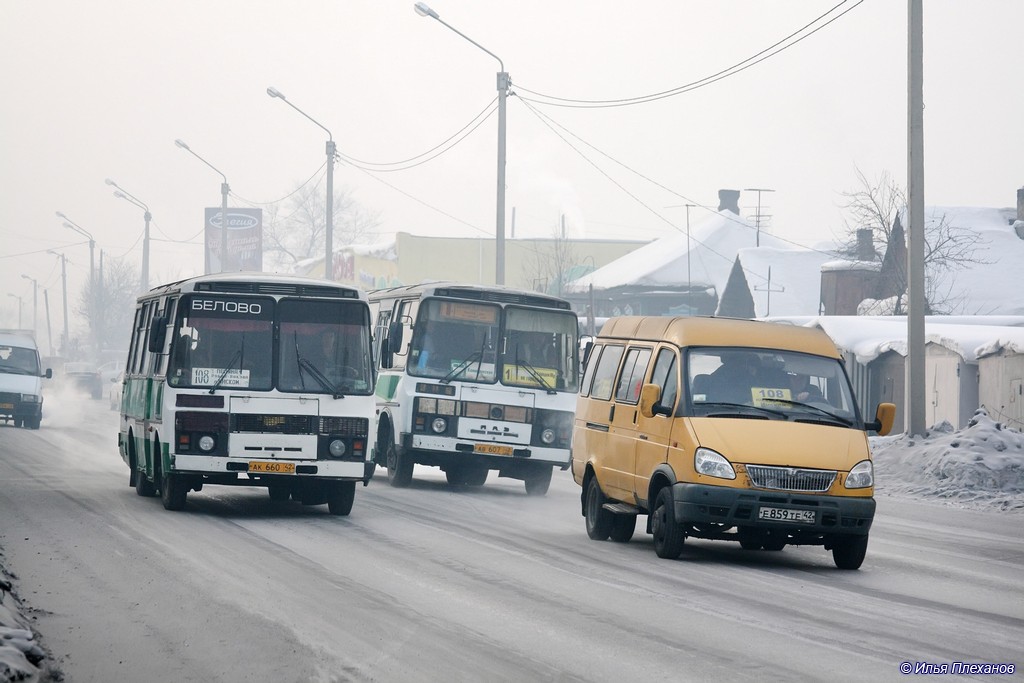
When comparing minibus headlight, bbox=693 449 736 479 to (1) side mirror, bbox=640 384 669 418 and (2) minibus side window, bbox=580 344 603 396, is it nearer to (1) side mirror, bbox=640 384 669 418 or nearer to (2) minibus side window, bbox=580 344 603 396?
(1) side mirror, bbox=640 384 669 418

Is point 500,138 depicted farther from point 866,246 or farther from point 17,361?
point 866,246

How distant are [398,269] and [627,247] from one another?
20.4 meters

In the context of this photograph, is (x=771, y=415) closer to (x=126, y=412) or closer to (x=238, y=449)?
(x=238, y=449)

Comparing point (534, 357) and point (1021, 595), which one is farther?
point (534, 357)

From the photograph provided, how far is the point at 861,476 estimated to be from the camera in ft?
43.0

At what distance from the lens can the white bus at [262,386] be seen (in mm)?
16797

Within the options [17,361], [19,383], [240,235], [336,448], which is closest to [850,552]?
[336,448]

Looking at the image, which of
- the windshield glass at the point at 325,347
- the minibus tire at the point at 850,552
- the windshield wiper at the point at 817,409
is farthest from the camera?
the windshield glass at the point at 325,347

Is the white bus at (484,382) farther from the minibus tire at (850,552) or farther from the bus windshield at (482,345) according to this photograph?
the minibus tire at (850,552)

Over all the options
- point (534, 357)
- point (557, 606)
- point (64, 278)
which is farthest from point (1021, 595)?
point (64, 278)

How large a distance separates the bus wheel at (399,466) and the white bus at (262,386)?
4776 millimetres

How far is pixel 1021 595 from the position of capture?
1193 cm

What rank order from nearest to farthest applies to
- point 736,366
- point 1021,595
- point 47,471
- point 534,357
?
point 1021,595 → point 736,366 → point 534,357 → point 47,471

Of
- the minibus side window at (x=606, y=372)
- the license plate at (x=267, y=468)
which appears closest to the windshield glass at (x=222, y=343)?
the license plate at (x=267, y=468)
